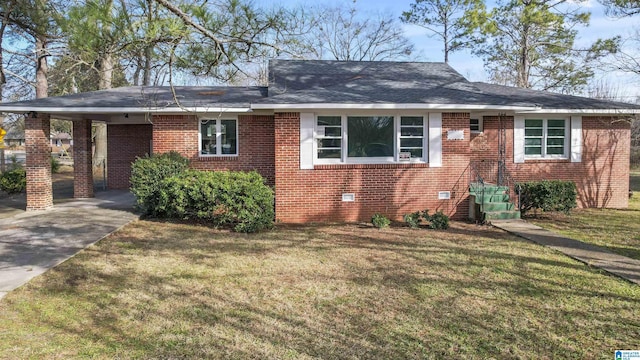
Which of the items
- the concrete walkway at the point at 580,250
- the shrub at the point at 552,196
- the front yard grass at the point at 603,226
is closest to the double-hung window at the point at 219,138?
the concrete walkway at the point at 580,250

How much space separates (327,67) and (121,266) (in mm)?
10126

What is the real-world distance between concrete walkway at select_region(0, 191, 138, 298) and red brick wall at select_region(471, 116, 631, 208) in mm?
10382

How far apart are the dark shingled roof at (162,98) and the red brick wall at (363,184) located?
225 cm

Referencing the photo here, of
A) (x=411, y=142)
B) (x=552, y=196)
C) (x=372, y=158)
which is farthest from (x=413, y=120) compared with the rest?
(x=552, y=196)

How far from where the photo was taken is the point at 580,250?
8.19m

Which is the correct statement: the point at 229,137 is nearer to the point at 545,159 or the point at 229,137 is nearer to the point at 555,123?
the point at 545,159

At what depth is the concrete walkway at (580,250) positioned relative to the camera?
22.4ft

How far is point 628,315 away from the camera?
16.4ft

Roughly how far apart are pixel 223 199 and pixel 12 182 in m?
12.1

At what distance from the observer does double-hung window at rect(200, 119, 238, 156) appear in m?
12.9

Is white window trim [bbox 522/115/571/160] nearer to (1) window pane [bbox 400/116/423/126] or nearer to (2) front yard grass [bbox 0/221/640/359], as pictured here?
(1) window pane [bbox 400/116/423/126]

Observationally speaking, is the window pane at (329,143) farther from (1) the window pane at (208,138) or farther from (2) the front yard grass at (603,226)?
(2) the front yard grass at (603,226)

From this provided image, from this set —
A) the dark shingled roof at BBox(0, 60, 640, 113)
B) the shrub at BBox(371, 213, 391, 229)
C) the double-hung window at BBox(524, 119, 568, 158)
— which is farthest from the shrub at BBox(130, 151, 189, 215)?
the double-hung window at BBox(524, 119, 568, 158)

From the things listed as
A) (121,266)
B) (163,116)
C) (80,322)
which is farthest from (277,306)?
(163,116)
